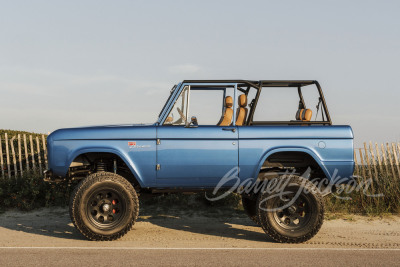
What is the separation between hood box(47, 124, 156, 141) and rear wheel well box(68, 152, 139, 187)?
0.39m

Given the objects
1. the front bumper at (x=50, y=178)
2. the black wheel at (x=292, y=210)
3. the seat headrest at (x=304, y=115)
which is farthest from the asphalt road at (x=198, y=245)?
the seat headrest at (x=304, y=115)

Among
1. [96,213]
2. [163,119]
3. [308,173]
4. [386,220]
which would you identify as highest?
[163,119]

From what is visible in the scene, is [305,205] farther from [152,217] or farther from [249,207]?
[152,217]

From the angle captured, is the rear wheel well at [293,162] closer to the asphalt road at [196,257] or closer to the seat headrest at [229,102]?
the seat headrest at [229,102]

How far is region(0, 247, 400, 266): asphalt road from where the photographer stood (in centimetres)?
556

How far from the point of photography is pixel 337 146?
7121 millimetres

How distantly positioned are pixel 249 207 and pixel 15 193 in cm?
578

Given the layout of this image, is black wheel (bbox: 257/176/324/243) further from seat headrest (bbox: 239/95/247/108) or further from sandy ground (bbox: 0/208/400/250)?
seat headrest (bbox: 239/95/247/108)

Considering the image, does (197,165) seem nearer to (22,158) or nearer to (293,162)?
(293,162)

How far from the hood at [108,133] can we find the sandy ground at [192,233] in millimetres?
1597

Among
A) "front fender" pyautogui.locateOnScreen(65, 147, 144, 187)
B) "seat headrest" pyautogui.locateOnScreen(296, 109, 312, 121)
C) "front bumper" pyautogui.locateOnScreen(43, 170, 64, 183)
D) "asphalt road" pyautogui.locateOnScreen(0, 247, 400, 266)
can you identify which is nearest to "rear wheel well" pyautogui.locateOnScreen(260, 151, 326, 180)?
"seat headrest" pyautogui.locateOnScreen(296, 109, 312, 121)

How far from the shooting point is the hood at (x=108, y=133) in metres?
7.01


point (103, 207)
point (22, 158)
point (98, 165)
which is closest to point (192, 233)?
point (103, 207)

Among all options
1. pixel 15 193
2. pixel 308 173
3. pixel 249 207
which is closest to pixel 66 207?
pixel 15 193
